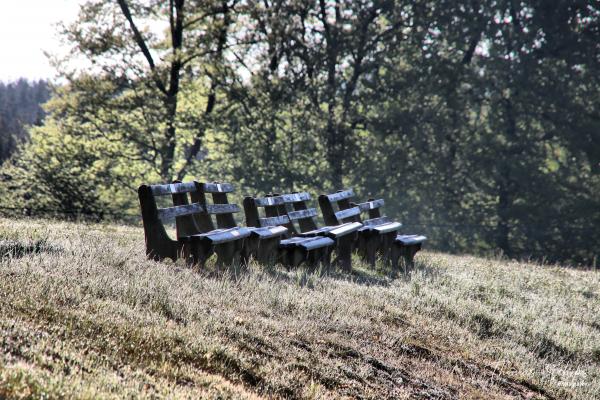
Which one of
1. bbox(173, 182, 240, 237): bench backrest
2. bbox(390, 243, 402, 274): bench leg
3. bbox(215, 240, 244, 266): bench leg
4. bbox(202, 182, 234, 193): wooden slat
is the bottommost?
bbox(390, 243, 402, 274): bench leg

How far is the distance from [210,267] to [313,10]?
22010 millimetres

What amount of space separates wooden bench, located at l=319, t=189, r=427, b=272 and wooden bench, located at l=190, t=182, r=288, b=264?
178cm

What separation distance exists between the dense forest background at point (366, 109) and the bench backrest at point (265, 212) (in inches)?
545

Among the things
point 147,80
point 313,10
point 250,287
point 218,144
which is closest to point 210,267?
point 250,287

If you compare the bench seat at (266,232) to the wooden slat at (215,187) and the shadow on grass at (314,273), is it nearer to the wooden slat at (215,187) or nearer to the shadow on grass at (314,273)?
the shadow on grass at (314,273)

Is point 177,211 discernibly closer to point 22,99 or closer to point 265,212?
point 265,212

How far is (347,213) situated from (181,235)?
12.8 ft

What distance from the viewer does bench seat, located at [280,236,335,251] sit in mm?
8516

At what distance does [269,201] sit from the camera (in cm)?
946

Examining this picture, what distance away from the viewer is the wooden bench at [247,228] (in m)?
8.30

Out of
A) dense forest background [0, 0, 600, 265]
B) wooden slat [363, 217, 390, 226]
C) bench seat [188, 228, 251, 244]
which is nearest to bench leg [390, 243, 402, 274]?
wooden slat [363, 217, 390, 226]

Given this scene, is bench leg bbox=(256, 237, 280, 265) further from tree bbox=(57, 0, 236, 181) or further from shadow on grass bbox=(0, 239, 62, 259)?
tree bbox=(57, 0, 236, 181)

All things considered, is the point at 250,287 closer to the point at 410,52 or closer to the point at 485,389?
the point at 485,389

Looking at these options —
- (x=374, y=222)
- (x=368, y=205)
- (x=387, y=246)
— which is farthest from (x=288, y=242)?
(x=368, y=205)
